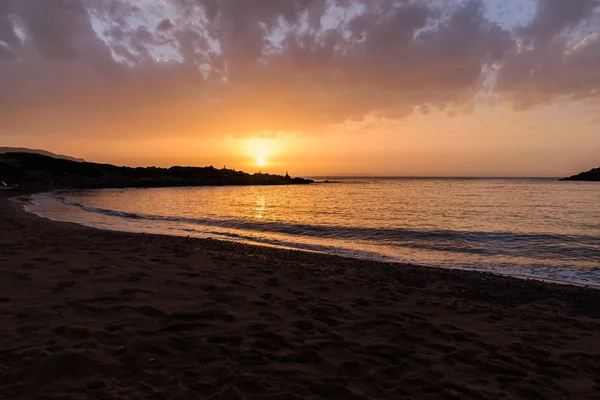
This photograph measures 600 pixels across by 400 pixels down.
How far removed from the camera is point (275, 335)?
5352 mm

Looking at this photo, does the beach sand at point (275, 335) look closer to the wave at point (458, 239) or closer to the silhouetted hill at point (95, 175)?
the wave at point (458, 239)

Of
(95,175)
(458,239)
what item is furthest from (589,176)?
(95,175)

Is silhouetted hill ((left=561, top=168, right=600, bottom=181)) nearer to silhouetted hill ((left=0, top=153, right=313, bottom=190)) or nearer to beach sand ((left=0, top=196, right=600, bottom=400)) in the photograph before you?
silhouetted hill ((left=0, top=153, right=313, bottom=190))

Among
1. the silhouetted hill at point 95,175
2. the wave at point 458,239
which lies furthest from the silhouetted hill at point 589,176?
the wave at point 458,239

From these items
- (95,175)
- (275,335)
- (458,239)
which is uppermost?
(95,175)

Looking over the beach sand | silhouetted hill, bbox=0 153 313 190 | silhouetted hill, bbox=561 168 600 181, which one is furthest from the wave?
silhouetted hill, bbox=561 168 600 181

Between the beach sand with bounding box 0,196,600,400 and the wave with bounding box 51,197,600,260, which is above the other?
the beach sand with bounding box 0,196,600,400

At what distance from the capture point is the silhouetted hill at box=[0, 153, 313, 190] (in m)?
74.2

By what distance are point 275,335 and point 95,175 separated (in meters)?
101

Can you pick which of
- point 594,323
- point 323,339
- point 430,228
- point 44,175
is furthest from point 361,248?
point 44,175

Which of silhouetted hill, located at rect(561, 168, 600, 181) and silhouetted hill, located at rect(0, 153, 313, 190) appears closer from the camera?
silhouetted hill, located at rect(0, 153, 313, 190)

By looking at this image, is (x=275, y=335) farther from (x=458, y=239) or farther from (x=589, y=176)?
(x=589, y=176)

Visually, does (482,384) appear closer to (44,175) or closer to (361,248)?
(361,248)

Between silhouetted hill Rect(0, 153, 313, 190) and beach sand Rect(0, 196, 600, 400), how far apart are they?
70945 mm
